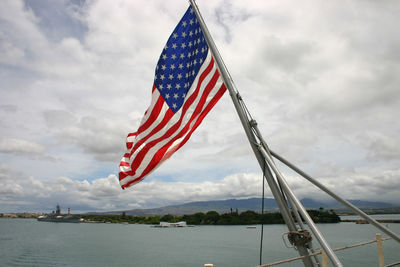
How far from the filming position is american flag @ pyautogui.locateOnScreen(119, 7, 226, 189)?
639 cm

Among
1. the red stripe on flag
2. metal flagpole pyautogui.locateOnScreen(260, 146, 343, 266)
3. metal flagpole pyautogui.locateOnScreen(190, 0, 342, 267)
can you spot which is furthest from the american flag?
metal flagpole pyautogui.locateOnScreen(260, 146, 343, 266)

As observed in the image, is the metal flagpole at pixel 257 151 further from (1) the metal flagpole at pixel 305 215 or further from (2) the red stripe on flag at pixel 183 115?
(2) the red stripe on flag at pixel 183 115

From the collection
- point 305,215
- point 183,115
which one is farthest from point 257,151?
point 183,115

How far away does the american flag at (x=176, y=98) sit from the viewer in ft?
21.0

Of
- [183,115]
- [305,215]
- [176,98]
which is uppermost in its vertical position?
[176,98]

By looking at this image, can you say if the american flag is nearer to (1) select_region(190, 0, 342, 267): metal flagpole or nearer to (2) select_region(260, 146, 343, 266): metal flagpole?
(1) select_region(190, 0, 342, 267): metal flagpole

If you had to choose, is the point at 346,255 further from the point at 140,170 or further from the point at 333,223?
the point at 333,223

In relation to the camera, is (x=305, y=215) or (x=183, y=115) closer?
(x=305, y=215)

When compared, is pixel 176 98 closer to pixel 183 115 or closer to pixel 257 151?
pixel 183 115

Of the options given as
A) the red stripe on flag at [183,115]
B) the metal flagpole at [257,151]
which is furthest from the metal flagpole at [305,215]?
the red stripe on flag at [183,115]

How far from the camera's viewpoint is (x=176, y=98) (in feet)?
22.1

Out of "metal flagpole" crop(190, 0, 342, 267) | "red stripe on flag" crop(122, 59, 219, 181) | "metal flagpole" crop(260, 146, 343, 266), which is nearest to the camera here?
"metal flagpole" crop(260, 146, 343, 266)

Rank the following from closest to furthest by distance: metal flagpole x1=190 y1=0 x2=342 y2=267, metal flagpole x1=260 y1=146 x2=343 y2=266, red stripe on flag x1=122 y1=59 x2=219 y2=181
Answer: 1. metal flagpole x1=260 y1=146 x2=343 y2=266
2. metal flagpole x1=190 y1=0 x2=342 y2=267
3. red stripe on flag x1=122 y1=59 x2=219 y2=181

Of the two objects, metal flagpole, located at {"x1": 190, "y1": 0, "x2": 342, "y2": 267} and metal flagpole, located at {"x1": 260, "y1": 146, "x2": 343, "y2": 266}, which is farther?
metal flagpole, located at {"x1": 190, "y1": 0, "x2": 342, "y2": 267}
